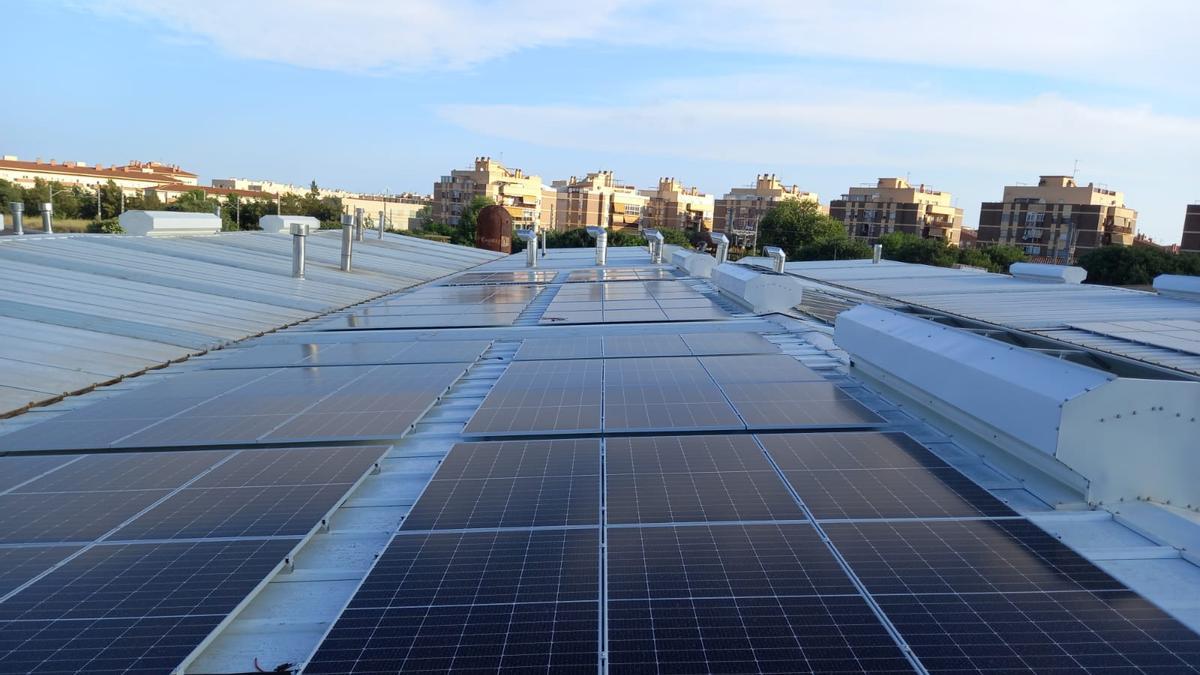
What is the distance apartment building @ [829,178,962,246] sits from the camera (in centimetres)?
15100

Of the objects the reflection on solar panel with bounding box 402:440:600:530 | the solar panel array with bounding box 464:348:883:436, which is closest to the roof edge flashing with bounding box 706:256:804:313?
the solar panel array with bounding box 464:348:883:436

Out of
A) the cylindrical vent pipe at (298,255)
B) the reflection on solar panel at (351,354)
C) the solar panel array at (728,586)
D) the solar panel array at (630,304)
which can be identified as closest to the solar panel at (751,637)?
the solar panel array at (728,586)

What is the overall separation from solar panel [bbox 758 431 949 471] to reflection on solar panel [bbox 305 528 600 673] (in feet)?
7.78

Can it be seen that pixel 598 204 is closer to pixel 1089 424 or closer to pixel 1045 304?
pixel 1045 304

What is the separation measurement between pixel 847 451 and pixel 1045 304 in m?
22.2

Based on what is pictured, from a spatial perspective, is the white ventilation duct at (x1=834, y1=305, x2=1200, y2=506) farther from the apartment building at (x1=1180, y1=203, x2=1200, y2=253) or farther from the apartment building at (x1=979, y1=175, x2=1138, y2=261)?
the apartment building at (x1=979, y1=175, x2=1138, y2=261)

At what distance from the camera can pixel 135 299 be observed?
52.7ft

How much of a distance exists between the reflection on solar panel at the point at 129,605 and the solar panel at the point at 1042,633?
3.87m

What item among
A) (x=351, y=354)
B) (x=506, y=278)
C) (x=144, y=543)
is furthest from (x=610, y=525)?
(x=506, y=278)

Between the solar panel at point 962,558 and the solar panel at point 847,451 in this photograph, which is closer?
the solar panel at point 962,558

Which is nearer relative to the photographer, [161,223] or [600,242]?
[161,223]

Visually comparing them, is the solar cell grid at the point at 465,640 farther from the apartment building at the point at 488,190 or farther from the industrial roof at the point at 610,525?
the apartment building at the point at 488,190

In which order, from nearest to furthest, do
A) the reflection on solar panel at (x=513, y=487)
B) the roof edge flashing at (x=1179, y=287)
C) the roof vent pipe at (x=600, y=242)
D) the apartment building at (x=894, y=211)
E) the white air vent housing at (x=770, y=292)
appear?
the reflection on solar panel at (x=513, y=487)
the white air vent housing at (x=770, y=292)
the roof edge flashing at (x=1179, y=287)
the roof vent pipe at (x=600, y=242)
the apartment building at (x=894, y=211)

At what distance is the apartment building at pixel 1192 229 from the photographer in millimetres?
103938
